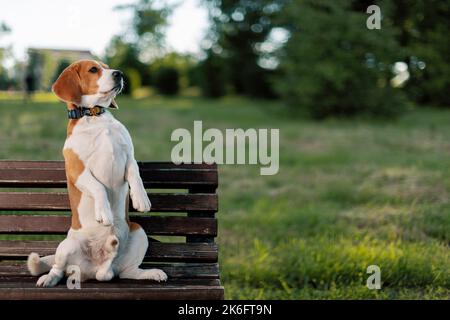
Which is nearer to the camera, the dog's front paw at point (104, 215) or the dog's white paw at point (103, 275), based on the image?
the dog's front paw at point (104, 215)

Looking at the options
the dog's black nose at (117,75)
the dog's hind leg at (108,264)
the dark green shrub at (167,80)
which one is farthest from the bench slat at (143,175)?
the dark green shrub at (167,80)

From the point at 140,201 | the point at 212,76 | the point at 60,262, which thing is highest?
the point at 212,76

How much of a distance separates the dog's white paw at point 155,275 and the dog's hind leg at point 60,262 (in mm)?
311

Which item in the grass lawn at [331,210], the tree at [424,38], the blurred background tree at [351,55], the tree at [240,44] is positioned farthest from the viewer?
the tree at [240,44]

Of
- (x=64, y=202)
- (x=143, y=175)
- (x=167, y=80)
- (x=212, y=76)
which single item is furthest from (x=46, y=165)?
(x=167, y=80)

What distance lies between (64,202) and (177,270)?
649 mm

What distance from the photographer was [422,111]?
1733 cm

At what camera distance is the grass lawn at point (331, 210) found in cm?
418

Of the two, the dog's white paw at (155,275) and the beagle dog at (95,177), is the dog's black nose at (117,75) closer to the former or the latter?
the beagle dog at (95,177)

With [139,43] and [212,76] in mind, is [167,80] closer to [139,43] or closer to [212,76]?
[212,76]

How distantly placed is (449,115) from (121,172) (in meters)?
14.5

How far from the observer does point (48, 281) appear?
2576 mm

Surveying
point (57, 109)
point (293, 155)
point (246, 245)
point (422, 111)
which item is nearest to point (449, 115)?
point (422, 111)

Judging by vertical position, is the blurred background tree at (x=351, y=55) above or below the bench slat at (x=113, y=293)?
above
